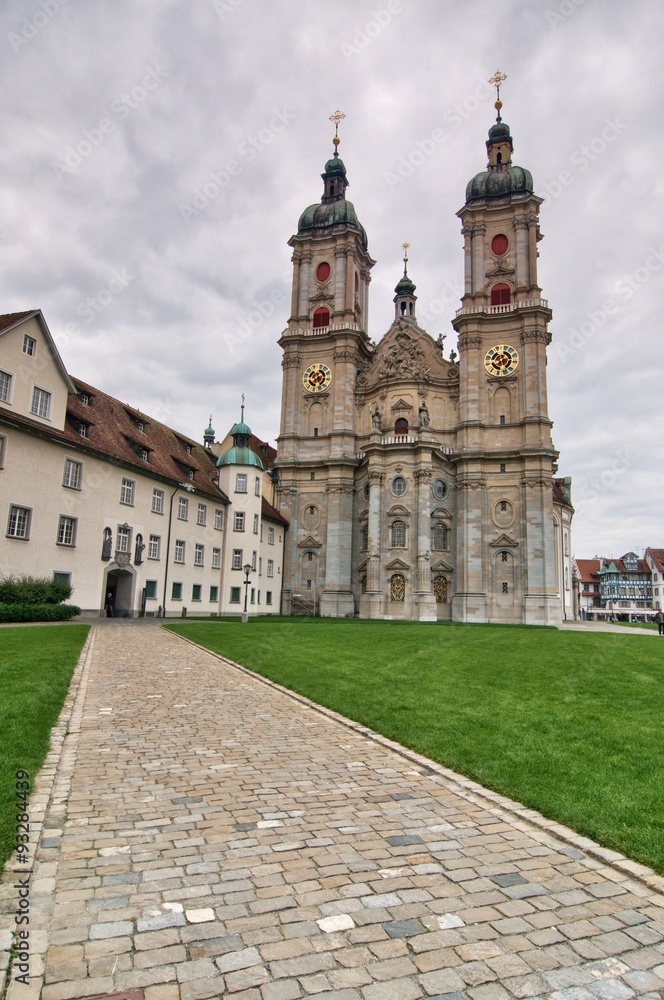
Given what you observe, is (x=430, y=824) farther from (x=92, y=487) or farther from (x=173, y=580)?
(x=173, y=580)

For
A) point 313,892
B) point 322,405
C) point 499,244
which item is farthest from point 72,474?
point 499,244

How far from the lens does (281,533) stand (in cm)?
5988

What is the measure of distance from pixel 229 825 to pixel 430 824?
1.89 m

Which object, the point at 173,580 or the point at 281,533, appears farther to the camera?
the point at 281,533

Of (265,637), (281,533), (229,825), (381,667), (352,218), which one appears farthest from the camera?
(352,218)

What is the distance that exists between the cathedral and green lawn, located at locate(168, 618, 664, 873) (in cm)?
3357

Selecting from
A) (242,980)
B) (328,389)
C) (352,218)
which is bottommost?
(242,980)

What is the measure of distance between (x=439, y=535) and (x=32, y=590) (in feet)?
119

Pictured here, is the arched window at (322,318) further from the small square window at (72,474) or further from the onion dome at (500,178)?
the small square window at (72,474)

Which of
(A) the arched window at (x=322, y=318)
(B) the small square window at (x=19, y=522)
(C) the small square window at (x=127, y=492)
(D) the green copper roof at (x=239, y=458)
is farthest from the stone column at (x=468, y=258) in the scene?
(B) the small square window at (x=19, y=522)

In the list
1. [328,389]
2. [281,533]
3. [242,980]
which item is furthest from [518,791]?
[328,389]

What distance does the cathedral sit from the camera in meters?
55.1

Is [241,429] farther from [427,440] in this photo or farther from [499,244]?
[499,244]

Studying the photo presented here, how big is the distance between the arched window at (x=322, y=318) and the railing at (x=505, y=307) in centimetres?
1344
